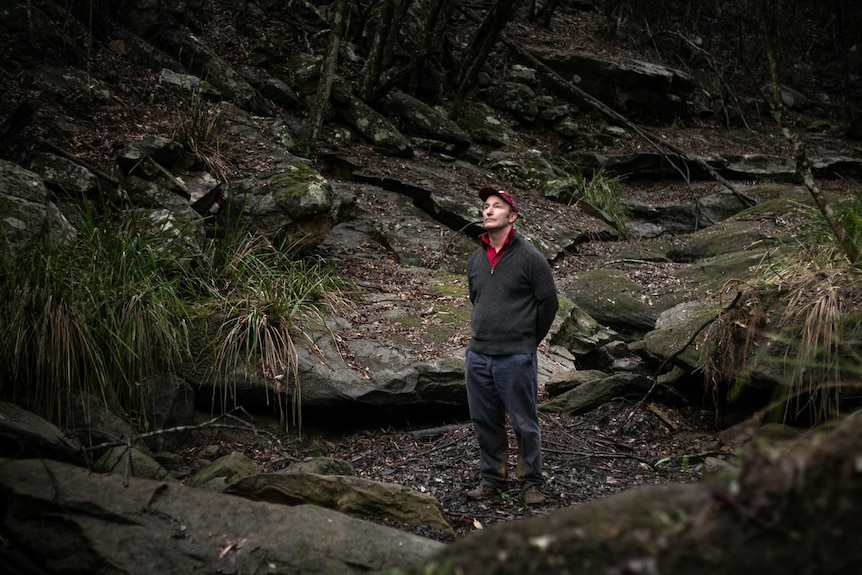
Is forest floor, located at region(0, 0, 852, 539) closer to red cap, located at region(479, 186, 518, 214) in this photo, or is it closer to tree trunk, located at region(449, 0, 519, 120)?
red cap, located at region(479, 186, 518, 214)

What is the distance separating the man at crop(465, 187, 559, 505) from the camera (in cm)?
424

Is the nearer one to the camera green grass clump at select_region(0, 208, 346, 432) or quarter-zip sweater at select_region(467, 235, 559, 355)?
quarter-zip sweater at select_region(467, 235, 559, 355)

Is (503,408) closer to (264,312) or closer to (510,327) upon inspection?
(510,327)

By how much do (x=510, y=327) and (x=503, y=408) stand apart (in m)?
0.60

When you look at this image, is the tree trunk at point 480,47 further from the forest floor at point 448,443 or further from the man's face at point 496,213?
the man's face at point 496,213

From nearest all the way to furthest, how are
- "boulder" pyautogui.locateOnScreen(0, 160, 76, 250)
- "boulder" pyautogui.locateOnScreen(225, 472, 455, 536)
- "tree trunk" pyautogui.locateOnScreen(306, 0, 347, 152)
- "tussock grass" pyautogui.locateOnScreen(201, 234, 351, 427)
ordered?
"boulder" pyautogui.locateOnScreen(225, 472, 455, 536) → "boulder" pyautogui.locateOnScreen(0, 160, 76, 250) → "tussock grass" pyautogui.locateOnScreen(201, 234, 351, 427) → "tree trunk" pyautogui.locateOnScreen(306, 0, 347, 152)

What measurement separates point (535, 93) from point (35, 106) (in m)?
10.3

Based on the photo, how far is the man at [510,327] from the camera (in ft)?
13.9

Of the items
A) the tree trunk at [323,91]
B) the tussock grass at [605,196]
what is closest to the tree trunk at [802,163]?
the tree trunk at [323,91]

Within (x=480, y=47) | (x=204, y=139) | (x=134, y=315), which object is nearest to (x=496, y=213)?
(x=134, y=315)

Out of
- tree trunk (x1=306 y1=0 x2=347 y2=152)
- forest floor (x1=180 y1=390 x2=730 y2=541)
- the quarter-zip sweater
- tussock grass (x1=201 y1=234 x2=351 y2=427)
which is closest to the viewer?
the quarter-zip sweater

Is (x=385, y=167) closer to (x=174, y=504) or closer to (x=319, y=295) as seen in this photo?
(x=319, y=295)

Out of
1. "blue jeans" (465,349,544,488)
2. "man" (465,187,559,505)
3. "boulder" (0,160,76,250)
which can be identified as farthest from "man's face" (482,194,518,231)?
"boulder" (0,160,76,250)

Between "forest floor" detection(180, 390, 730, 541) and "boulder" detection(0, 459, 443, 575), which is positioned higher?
"boulder" detection(0, 459, 443, 575)
